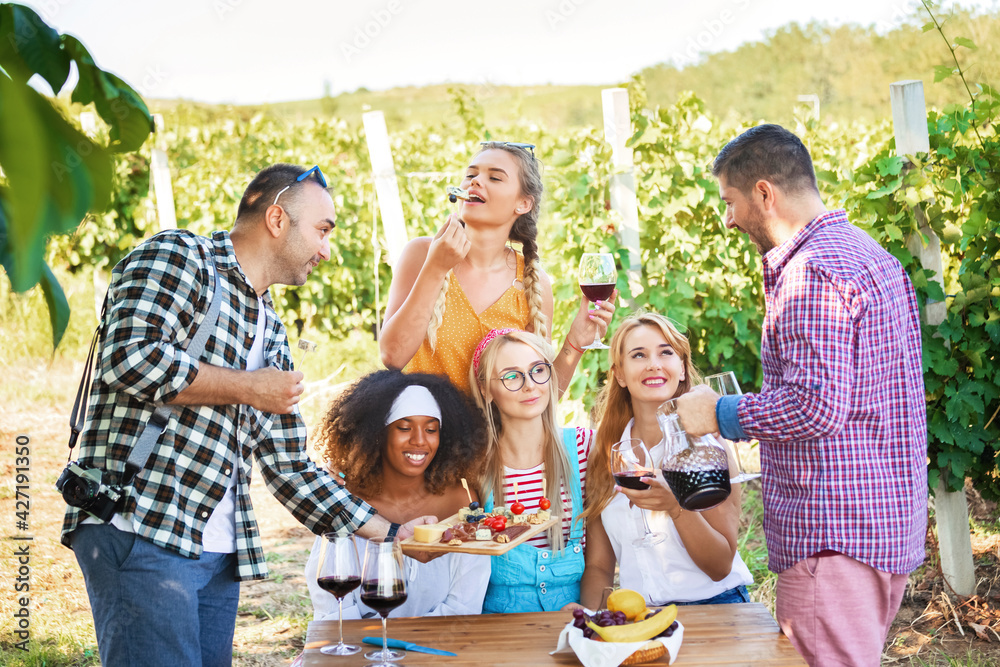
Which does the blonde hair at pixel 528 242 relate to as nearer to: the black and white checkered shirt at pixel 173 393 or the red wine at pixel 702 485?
the black and white checkered shirt at pixel 173 393

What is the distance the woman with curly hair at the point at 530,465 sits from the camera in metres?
2.43

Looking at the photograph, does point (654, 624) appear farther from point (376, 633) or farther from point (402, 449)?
point (402, 449)

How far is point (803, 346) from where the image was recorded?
1.98 meters

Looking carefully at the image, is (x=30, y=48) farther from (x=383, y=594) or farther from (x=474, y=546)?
(x=474, y=546)

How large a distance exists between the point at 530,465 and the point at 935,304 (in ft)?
6.72

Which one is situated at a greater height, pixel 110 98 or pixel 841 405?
pixel 110 98

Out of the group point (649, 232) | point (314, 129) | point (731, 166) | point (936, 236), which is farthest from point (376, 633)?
point (314, 129)

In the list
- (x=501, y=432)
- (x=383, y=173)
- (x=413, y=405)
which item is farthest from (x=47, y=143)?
(x=383, y=173)

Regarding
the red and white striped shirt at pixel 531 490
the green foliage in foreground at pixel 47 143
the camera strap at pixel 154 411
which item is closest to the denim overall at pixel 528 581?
the red and white striped shirt at pixel 531 490

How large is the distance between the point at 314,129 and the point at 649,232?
5.60 meters

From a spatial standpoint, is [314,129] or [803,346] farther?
[314,129]

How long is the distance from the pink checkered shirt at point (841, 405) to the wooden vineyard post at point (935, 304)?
1.60 m

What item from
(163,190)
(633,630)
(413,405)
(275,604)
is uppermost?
(163,190)

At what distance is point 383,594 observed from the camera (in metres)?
1.75
